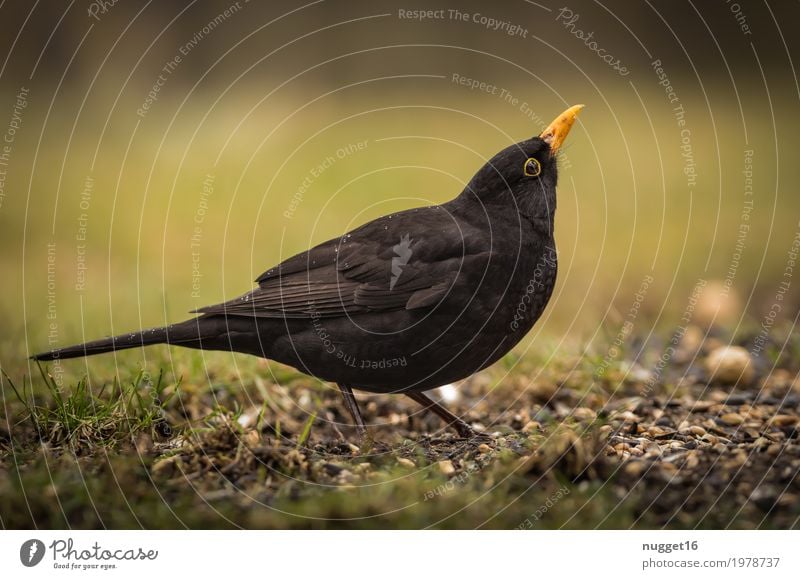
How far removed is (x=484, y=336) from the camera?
416 cm

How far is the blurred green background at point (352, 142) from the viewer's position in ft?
17.4

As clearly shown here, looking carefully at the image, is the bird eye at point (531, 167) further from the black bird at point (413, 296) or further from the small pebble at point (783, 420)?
the small pebble at point (783, 420)

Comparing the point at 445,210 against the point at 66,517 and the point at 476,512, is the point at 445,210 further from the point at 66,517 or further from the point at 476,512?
the point at 66,517

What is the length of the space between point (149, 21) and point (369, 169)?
3.23 m

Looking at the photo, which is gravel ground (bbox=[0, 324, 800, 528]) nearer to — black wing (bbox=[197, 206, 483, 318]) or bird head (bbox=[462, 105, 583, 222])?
black wing (bbox=[197, 206, 483, 318])

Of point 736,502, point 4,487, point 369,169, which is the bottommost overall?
point 736,502

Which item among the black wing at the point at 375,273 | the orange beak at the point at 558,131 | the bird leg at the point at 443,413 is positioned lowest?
the bird leg at the point at 443,413

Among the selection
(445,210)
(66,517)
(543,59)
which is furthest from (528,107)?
(66,517)

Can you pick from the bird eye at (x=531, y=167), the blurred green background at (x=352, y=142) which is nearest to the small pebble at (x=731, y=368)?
the blurred green background at (x=352, y=142)

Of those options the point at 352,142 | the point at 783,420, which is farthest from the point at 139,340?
the point at 352,142

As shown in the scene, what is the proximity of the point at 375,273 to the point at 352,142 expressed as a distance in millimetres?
3275

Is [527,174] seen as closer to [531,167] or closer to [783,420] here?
[531,167]

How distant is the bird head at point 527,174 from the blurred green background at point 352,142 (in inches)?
12.3

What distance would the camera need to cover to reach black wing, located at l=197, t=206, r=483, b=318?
4.33 meters
